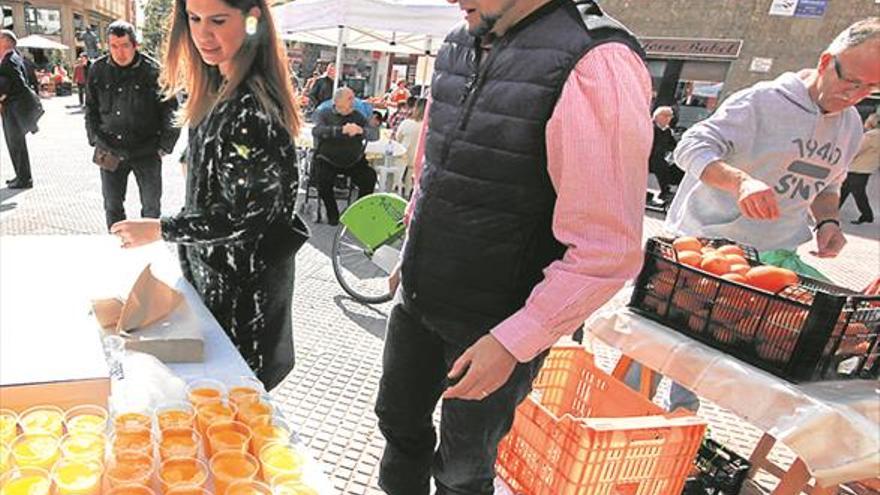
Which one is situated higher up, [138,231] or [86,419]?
[138,231]

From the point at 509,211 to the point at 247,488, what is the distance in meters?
0.79

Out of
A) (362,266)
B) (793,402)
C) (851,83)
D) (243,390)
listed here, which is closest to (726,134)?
(851,83)

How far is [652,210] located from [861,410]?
821 centimetres

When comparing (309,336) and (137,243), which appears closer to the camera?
(137,243)

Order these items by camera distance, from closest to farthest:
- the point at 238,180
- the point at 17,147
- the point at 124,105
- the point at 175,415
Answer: the point at 175,415
the point at 238,180
the point at 124,105
the point at 17,147

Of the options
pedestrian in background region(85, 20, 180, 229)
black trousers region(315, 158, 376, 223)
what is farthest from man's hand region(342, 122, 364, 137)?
pedestrian in background region(85, 20, 180, 229)

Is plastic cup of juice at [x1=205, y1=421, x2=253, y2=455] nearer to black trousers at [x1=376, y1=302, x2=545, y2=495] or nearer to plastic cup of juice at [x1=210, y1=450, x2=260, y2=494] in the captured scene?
plastic cup of juice at [x1=210, y1=450, x2=260, y2=494]

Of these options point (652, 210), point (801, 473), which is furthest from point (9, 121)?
point (652, 210)

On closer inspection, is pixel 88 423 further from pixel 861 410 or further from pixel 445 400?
pixel 861 410

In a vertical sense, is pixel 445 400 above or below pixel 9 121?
above

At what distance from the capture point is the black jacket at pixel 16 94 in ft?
19.7

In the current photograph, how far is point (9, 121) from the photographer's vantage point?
6.07 meters

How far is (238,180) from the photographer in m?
1.54

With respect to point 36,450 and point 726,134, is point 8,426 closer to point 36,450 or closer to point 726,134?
point 36,450
